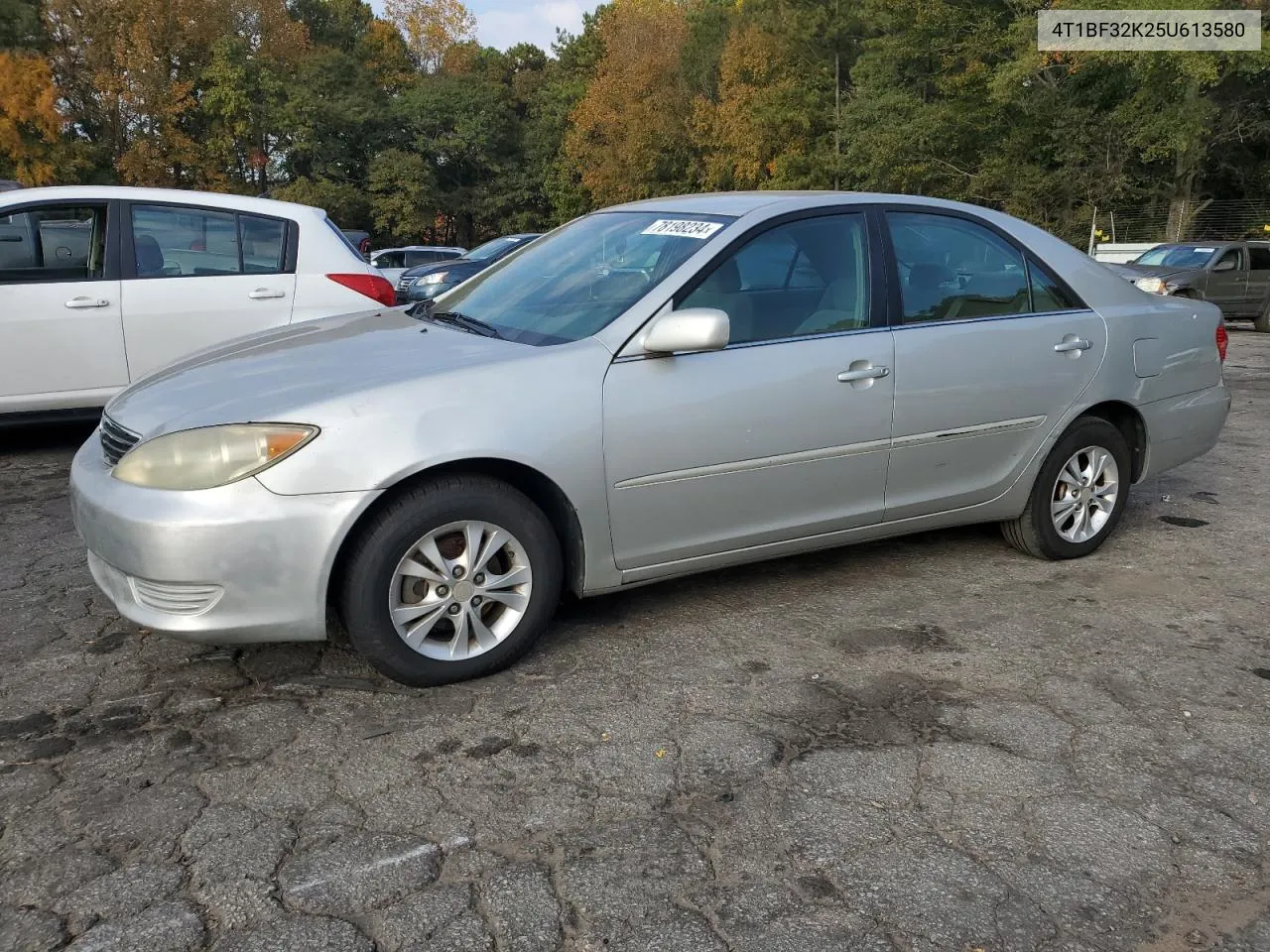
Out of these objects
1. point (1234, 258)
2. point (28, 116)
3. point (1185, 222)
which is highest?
point (28, 116)

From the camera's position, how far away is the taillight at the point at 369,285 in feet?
23.1

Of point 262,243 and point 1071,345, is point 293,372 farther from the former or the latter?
point 262,243

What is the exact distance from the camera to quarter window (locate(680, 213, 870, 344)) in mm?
3908

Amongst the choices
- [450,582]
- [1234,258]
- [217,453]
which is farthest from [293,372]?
[1234,258]

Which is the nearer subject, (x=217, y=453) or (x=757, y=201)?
(x=217, y=453)

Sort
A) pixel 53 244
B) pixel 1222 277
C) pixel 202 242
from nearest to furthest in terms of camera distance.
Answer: pixel 53 244 < pixel 202 242 < pixel 1222 277

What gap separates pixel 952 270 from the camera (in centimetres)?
443

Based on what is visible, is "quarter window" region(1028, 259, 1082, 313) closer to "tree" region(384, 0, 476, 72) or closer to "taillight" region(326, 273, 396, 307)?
"taillight" region(326, 273, 396, 307)

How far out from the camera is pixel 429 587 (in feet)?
11.2

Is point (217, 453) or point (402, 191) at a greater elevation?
point (402, 191)

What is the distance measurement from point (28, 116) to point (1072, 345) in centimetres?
4802

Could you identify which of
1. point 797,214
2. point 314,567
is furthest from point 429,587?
point 797,214

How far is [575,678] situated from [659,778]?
0.69 metres

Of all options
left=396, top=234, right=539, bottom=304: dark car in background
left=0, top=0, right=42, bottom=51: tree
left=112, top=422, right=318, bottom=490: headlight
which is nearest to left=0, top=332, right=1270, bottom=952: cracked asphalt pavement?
left=112, top=422, right=318, bottom=490: headlight
